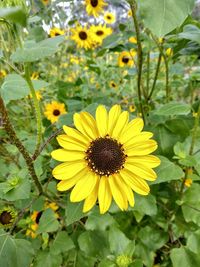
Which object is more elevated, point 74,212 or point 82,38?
point 82,38

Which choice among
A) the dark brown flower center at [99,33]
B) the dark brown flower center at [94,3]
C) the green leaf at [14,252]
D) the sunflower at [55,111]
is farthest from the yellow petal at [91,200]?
the dark brown flower center at [99,33]

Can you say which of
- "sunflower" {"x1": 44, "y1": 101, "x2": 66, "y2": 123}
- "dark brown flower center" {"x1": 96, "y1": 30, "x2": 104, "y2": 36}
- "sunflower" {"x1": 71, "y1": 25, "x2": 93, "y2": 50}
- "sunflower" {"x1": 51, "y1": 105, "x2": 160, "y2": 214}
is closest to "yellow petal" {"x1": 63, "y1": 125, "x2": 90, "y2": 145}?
"sunflower" {"x1": 51, "y1": 105, "x2": 160, "y2": 214}

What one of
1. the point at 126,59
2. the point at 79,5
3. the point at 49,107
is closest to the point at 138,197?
the point at 49,107

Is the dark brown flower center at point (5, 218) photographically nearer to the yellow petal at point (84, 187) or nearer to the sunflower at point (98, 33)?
the yellow petal at point (84, 187)

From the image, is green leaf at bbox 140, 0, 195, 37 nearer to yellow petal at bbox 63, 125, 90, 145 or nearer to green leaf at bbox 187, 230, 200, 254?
yellow petal at bbox 63, 125, 90, 145

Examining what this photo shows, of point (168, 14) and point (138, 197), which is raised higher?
point (168, 14)

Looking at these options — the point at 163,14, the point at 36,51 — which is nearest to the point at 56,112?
the point at 36,51

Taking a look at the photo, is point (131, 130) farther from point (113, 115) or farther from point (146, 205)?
point (146, 205)

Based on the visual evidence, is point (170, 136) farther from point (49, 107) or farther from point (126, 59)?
point (126, 59)
